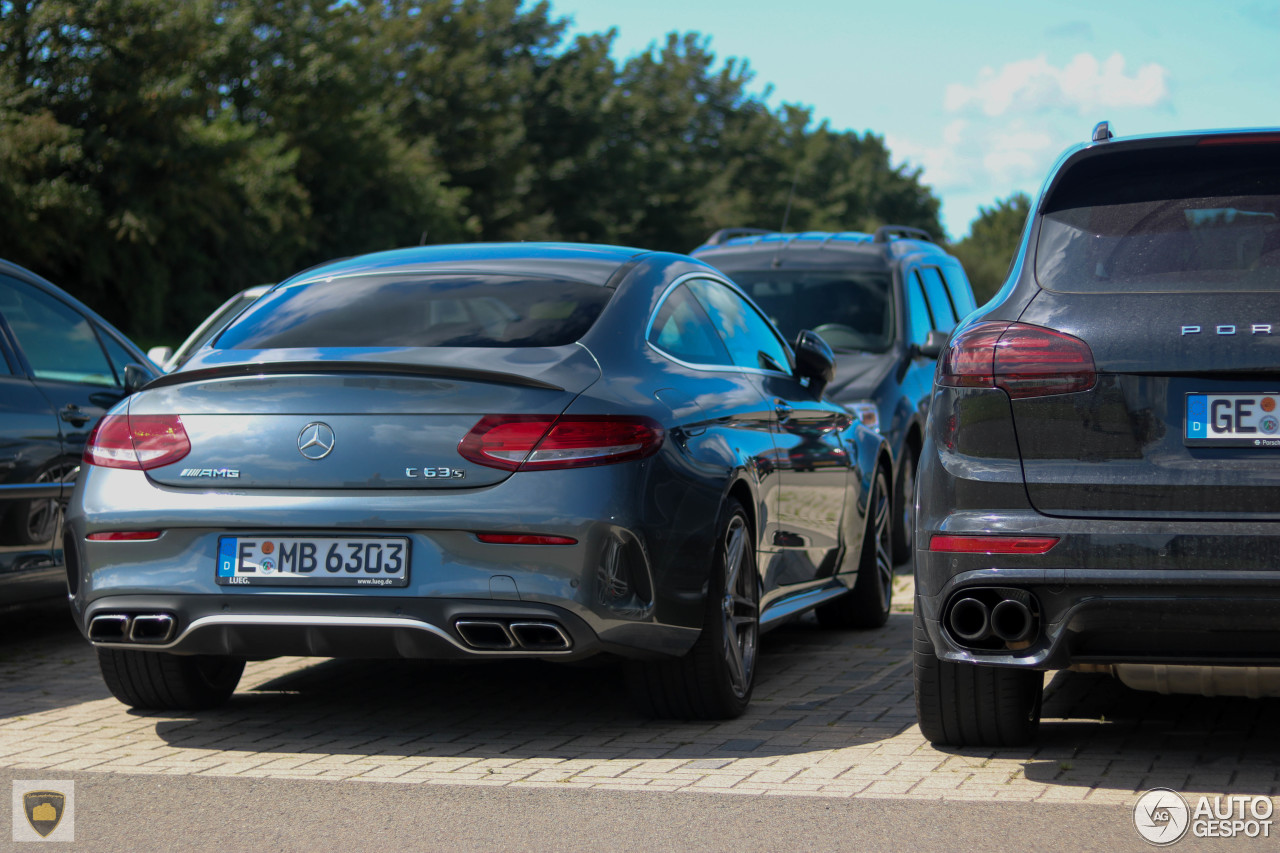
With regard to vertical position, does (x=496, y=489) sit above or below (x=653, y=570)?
above

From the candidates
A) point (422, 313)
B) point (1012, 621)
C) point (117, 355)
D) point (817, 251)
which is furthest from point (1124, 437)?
point (817, 251)

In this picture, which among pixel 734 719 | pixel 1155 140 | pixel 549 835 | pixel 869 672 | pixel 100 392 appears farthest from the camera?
pixel 100 392

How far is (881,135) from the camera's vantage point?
160750 millimetres

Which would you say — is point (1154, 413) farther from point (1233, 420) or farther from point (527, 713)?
point (527, 713)

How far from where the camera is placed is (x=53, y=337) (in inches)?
292

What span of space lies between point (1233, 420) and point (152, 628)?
10.6ft

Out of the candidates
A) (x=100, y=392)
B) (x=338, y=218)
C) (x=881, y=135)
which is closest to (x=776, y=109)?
(x=338, y=218)

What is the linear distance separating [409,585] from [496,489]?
386mm

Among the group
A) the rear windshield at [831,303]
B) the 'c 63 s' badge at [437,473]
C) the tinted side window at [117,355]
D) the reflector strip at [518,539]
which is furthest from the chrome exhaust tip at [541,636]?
the rear windshield at [831,303]

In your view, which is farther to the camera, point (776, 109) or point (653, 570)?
point (776, 109)

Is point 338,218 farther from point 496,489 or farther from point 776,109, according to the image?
point 496,489

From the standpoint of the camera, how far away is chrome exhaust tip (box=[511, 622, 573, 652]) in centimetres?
495

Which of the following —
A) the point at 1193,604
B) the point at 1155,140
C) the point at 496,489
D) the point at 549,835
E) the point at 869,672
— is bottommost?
the point at 869,672

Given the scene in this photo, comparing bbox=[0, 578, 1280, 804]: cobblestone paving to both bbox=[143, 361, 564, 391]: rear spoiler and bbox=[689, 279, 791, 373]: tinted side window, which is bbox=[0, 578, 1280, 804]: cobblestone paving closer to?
bbox=[143, 361, 564, 391]: rear spoiler
